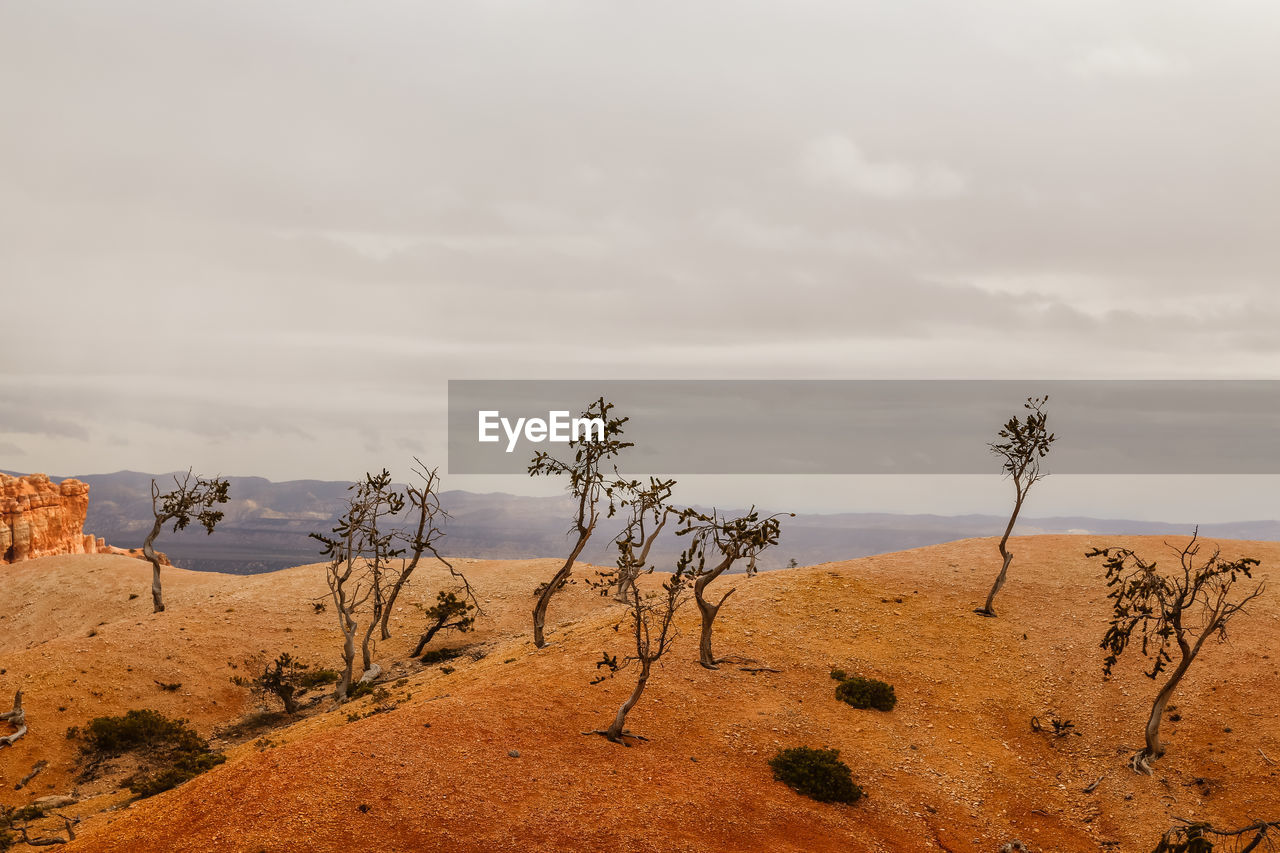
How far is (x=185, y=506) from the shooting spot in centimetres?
5422

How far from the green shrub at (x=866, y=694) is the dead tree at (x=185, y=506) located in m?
44.4

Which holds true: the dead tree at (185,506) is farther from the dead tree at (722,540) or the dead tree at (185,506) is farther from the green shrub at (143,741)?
the dead tree at (722,540)

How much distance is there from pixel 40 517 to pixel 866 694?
122995mm

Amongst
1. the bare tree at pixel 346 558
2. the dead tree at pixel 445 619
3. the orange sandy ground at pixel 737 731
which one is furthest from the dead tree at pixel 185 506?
the bare tree at pixel 346 558

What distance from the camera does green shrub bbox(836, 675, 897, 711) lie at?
2992 cm

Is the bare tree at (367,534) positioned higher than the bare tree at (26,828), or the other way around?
the bare tree at (367,534)

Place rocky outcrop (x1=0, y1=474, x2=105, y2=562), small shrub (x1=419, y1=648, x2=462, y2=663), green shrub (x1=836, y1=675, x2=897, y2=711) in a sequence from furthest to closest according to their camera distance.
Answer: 1. rocky outcrop (x1=0, y1=474, x2=105, y2=562)
2. small shrub (x1=419, y1=648, x2=462, y2=663)
3. green shrub (x1=836, y1=675, x2=897, y2=711)

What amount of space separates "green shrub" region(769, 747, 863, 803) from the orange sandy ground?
1.68ft

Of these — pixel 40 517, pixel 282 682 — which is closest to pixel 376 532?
pixel 282 682

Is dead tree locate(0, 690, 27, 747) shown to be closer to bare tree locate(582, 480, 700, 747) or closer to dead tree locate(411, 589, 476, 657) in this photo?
dead tree locate(411, 589, 476, 657)

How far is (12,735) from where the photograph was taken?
30562 mm

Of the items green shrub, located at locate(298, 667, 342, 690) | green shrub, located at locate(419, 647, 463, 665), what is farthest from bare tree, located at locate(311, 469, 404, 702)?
green shrub, located at locate(419, 647, 463, 665)

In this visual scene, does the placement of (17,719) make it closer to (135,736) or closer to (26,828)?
(135,736)

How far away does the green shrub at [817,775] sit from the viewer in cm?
2370
